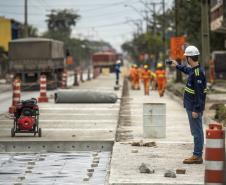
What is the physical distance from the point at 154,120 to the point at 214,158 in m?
6.71

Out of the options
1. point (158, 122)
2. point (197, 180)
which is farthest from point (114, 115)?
point (197, 180)

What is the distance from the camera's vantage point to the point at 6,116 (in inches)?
954

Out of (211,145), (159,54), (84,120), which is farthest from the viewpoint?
(159,54)

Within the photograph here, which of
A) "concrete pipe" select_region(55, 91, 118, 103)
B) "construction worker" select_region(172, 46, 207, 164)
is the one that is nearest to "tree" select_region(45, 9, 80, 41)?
"concrete pipe" select_region(55, 91, 118, 103)

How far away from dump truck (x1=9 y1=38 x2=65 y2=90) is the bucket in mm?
32520

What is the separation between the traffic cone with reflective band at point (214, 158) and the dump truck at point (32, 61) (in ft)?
128

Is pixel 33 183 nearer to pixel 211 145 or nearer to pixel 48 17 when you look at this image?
pixel 211 145

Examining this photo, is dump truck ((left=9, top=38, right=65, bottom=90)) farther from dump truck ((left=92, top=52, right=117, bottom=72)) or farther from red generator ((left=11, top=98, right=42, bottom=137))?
dump truck ((left=92, top=52, right=117, bottom=72))

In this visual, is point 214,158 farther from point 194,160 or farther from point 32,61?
point 32,61

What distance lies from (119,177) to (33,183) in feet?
4.43

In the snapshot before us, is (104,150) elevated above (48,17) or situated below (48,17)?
below

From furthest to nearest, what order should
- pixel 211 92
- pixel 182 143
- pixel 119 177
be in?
pixel 211 92 → pixel 182 143 → pixel 119 177

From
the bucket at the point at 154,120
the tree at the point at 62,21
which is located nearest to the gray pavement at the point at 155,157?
the bucket at the point at 154,120

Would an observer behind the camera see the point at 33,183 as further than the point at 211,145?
Yes
